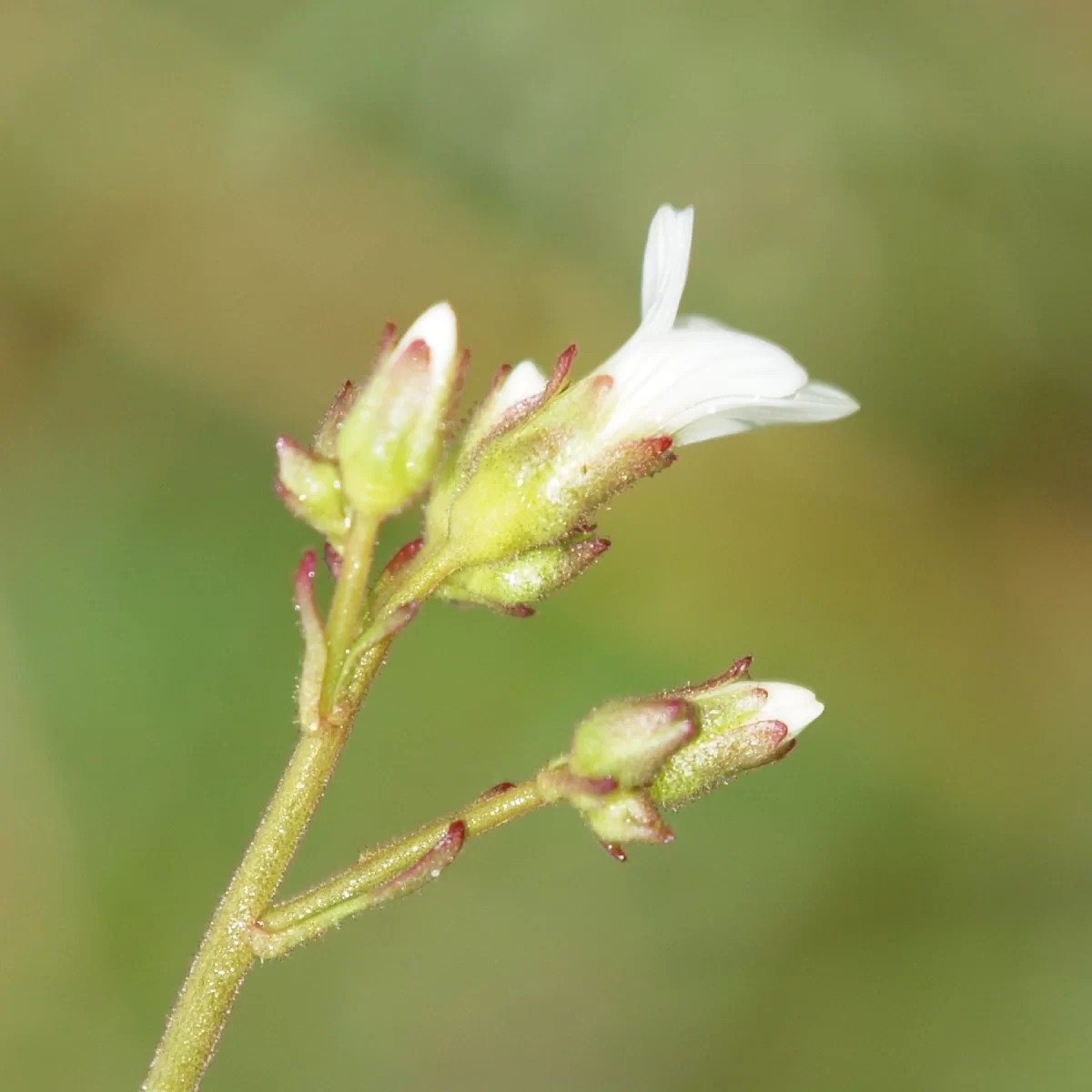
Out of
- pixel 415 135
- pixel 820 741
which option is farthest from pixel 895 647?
pixel 415 135

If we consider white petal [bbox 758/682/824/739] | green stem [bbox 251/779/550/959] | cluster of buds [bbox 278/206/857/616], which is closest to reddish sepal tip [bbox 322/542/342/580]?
cluster of buds [bbox 278/206/857/616]

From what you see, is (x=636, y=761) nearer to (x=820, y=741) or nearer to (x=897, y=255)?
(x=820, y=741)

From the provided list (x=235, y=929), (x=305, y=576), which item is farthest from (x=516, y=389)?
(x=235, y=929)

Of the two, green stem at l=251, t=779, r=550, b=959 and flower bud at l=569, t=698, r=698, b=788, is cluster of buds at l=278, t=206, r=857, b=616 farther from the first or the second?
green stem at l=251, t=779, r=550, b=959

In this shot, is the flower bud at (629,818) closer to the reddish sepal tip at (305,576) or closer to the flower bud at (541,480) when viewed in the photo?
the flower bud at (541,480)

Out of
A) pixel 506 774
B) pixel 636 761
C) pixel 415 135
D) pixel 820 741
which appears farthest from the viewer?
pixel 415 135

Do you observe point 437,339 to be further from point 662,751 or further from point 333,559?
point 662,751
